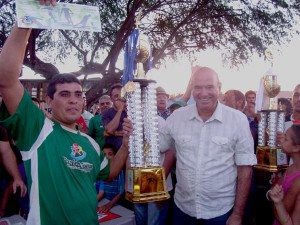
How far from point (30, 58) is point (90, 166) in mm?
8771

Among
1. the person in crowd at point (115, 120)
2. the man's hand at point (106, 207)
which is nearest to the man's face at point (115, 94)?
the person in crowd at point (115, 120)

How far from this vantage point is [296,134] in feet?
8.75

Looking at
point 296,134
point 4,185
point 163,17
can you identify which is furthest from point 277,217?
point 163,17

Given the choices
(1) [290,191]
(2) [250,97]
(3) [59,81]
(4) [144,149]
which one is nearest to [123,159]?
(4) [144,149]

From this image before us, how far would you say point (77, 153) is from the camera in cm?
207

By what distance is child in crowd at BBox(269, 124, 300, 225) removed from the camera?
8.15ft

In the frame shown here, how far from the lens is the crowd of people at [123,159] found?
1922 millimetres

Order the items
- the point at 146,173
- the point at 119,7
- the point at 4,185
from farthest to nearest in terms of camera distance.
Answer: the point at 119,7 < the point at 4,185 < the point at 146,173

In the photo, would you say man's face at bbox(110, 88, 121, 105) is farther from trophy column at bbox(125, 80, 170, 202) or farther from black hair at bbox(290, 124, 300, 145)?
black hair at bbox(290, 124, 300, 145)

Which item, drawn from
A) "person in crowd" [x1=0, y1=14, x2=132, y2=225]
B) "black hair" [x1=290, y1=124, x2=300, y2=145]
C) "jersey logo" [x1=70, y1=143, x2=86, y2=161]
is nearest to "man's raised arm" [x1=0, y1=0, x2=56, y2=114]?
"person in crowd" [x1=0, y1=14, x2=132, y2=225]

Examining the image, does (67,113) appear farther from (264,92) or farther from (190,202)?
(264,92)

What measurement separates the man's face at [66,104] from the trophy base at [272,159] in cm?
176

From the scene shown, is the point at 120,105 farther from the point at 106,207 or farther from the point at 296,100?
the point at 296,100

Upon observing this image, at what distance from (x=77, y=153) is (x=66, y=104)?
0.31m
